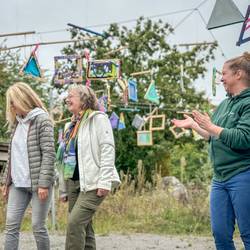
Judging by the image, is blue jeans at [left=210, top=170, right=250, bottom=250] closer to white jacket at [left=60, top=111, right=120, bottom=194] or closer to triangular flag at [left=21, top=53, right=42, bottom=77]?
white jacket at [left=60, top=111, right=120, bottom=194]

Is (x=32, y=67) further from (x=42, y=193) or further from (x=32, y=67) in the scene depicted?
(x=42, y=193)

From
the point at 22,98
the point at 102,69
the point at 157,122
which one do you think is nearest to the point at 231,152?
the point at 22,98

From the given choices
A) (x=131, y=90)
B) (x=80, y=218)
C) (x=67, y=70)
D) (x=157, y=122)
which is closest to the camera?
(x=80, y=218)

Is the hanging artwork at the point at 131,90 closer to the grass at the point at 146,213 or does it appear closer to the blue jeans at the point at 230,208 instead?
the grass at the point at 146,213

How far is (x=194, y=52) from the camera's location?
2595 cm

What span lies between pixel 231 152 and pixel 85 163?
1.34 meters

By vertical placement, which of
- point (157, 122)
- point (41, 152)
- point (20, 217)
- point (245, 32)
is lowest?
point (20, 217)

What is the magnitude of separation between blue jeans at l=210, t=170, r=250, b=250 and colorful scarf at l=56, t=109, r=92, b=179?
1.32 meters

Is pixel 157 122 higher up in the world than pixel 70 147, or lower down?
higher up

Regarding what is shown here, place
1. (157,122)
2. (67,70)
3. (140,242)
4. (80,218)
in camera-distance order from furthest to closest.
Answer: (157,122) → (67,70) → (140,242) → (80,218)

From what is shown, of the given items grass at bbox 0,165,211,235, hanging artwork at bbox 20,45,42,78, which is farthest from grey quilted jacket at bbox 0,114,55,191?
hanging artwork at bbox 20,45,42,78

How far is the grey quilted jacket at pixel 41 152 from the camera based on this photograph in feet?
17.0

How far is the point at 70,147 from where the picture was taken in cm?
531

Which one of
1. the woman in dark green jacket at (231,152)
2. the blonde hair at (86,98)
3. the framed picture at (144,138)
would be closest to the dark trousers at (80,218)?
the blonde hair at (86,98)
